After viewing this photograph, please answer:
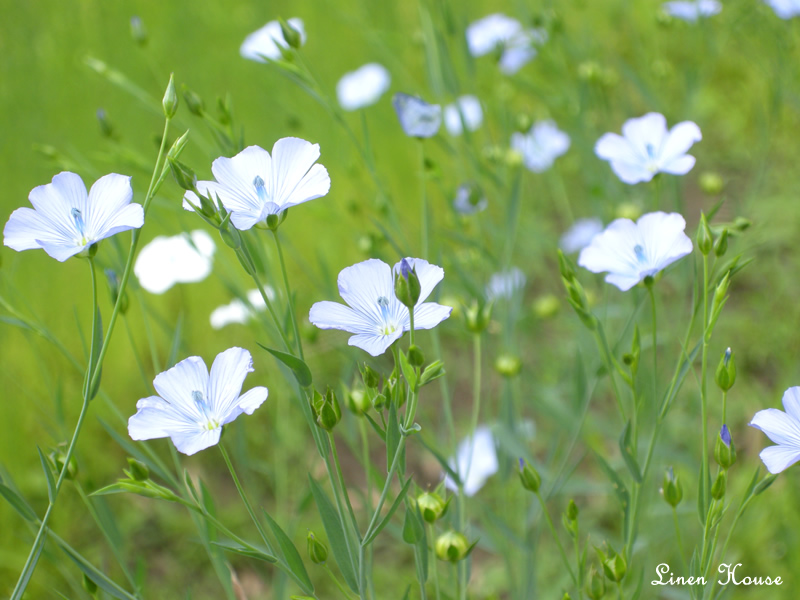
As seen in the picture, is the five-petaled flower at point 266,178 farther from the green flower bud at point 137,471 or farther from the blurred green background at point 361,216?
the blurred green background at point 361,216

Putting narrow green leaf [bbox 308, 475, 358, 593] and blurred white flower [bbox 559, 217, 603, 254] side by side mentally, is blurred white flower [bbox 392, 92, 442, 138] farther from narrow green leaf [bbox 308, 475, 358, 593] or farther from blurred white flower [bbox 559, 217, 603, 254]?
blurred white flower [bbox 559, 217, 603, 254]

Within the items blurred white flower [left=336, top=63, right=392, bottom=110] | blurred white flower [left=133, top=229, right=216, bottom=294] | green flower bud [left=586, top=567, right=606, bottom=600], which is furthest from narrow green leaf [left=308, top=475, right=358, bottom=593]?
blurred white flower [left=336, top=63, right=392, bottom=110]

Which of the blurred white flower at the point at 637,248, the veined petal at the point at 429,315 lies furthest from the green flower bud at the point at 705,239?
the veined petal at the point at 429,315

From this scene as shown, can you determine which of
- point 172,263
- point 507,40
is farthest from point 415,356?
point 507,40

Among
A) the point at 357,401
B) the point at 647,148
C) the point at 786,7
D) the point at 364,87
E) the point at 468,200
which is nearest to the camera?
the point at 357,401

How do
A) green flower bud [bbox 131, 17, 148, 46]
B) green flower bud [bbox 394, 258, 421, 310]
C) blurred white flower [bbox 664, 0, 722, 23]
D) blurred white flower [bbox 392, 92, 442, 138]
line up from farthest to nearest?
blurred white flower [bbox 664, 0, 722, 23] → green flower bud [bbox 131, 17, 148, 46] → blurred white flower [bbox 392, 92, 442, 138] → green flower bud [bbox 394, 258, 421, 310]

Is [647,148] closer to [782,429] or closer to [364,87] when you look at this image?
→ [782,429]
